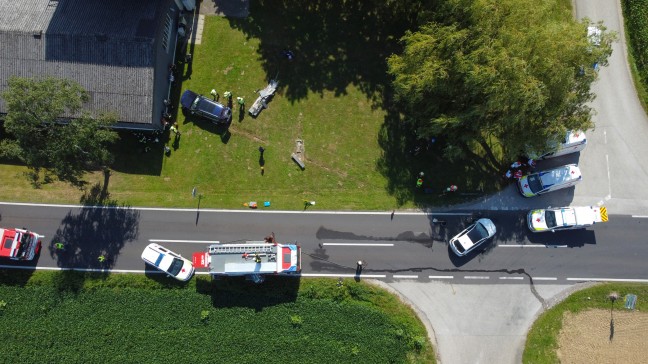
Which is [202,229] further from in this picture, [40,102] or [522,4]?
[522,4]

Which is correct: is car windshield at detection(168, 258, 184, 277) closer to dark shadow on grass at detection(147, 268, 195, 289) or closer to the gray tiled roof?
dark shadow on grass at detection(147, 268, 195, 289)

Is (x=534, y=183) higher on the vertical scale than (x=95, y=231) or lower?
higher

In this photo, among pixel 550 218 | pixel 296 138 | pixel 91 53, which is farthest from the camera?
pixel 296 138

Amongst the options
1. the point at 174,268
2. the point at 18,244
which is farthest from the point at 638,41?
the point at 18,244

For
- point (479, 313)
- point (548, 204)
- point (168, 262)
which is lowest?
point (479, 313)

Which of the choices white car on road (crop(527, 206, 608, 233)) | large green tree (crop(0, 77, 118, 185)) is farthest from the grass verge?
large green tree (crop(0, 77, 118, 185))

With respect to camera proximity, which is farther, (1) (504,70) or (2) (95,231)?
(2) (95,231)

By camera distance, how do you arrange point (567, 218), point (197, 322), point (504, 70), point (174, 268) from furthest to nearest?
point (567, 218) < point (197, 322) < point (174, 268) < point (504, 70)

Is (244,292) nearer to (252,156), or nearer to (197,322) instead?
(197,322)
